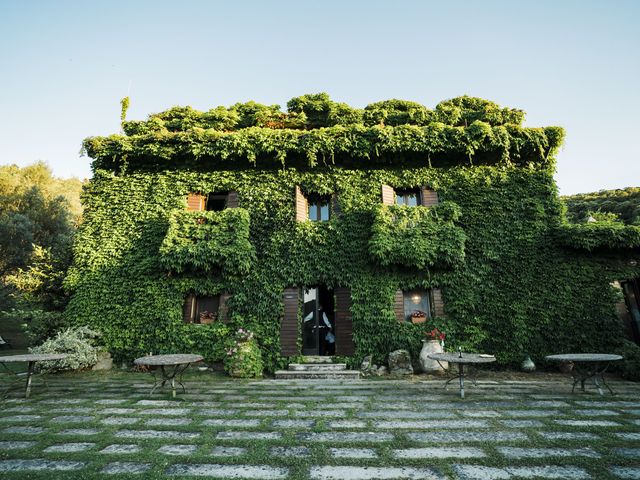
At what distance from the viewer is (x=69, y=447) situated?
4145 millimetres

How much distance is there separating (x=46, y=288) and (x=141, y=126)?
7418 mm

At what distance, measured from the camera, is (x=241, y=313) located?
1055cm

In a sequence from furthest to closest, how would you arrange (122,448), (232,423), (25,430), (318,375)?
(318,375) → (232,423) → (25,430) → (122,448)

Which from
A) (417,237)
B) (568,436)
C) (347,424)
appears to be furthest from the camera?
(417,237)

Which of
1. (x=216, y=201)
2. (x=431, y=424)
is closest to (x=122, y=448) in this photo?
(x=431, y=424)

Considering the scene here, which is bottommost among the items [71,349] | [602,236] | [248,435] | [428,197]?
[248,435]

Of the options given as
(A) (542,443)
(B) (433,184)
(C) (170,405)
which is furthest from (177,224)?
(A) (542,443)

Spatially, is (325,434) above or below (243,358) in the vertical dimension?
below

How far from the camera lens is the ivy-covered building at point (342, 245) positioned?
1012 centimetres

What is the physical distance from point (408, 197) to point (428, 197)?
77 cm

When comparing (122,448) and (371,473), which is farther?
(122,448)

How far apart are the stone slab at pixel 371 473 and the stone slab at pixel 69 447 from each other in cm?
322

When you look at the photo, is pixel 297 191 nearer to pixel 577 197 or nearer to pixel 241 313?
pixel 241 313

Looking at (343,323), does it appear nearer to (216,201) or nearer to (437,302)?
(437,302)
